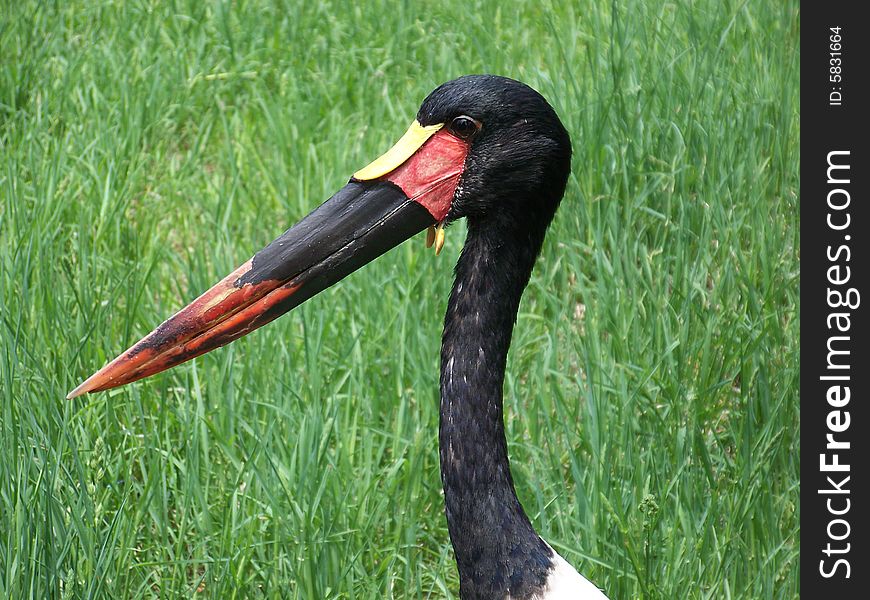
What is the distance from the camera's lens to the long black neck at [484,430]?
6.97 feet

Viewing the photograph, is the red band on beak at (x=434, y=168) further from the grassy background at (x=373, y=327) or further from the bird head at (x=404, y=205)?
the grassy background at (x=373, y=327)

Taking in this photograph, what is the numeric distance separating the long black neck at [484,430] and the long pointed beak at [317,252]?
15 centimetres

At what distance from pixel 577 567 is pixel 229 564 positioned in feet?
2.69

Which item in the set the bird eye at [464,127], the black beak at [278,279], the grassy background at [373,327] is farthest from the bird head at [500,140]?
the grassy background at [373,327]

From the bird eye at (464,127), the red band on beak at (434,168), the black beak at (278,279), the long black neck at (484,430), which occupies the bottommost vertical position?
the long black neck at (484,430)

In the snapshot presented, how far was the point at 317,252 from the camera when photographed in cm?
216

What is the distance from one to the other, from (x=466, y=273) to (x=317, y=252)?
29 centimetres

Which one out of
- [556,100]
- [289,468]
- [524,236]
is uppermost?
[556,100]

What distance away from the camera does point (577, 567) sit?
2.75 metres

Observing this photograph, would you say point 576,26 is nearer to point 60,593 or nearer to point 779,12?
point 779,12

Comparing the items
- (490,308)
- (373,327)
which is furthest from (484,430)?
(373,327)

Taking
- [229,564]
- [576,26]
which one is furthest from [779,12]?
[229,564]

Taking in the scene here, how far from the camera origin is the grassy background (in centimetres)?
275

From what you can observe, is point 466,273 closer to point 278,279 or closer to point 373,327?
point 278,279
